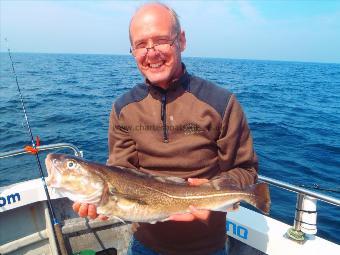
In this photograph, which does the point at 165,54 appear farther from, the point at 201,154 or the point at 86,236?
the point at 86,236

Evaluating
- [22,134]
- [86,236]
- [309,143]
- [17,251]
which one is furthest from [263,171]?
[22,134]

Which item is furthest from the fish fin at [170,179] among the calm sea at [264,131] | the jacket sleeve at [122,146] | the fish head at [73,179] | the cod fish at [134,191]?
the calm sea at [264,131]

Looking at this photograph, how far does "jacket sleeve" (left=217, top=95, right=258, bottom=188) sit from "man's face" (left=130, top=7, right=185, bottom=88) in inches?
26.7

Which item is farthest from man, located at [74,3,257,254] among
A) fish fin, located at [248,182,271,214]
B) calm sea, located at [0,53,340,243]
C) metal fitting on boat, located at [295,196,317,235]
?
calm sea, located at [0,53,340,243]

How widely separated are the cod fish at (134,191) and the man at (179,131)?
3.5 inches

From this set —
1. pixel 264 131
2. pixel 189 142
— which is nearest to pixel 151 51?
pixel 189 142

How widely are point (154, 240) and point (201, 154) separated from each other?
1.00 m

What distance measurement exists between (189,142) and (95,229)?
11.0ft

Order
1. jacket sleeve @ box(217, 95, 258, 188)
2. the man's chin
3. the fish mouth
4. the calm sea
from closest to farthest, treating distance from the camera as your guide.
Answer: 1. the fish mouth
2. jacket sleeve @ box(217, 95, 258, 188)
3. the man's chin
4. the calm sea

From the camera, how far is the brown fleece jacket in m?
3.14

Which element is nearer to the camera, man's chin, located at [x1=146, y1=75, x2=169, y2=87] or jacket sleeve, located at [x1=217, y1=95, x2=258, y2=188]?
jacket sleeve, located at [x1=217, y1=95, x2=258, y2=188]

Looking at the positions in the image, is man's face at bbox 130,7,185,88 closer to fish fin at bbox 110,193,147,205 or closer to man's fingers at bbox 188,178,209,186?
man's fingers at bbox 188,178,209,186

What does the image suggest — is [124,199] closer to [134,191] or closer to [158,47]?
[134,191]

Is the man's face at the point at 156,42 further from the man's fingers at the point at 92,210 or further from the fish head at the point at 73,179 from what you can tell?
the man's fingers at the point at 92,210
